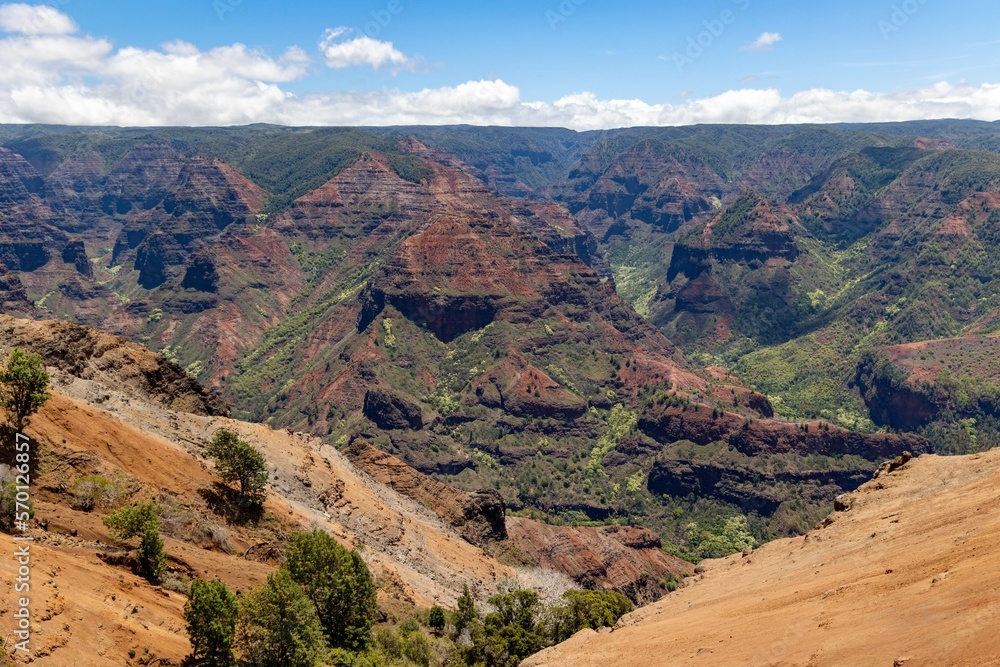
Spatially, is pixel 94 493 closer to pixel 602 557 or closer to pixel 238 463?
pixel 238 463

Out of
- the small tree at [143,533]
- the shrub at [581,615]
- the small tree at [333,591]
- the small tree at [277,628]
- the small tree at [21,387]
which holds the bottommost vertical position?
the shrub at [581,615]

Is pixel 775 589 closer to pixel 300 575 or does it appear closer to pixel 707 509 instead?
pixel 300 575

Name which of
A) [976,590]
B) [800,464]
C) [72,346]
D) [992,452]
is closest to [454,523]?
[72,346]

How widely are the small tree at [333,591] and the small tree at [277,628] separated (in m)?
7.69

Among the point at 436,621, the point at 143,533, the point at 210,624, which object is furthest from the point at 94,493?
the point at 436,621

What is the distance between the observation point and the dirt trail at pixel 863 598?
29281 millimetres

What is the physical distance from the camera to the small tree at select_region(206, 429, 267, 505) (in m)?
A: 67.1

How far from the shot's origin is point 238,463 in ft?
221

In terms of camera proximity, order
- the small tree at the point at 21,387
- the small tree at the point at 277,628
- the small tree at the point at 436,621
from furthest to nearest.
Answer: the small tree at the point at 436,621 → the small tree at the point at 21,387 → the small tree at the point at 277,628

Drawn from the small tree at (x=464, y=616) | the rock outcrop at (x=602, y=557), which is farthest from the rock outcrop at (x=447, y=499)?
the small tree at (x=464, y=616)

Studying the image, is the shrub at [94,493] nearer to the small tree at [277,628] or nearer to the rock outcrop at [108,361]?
the small tree at [277,628]

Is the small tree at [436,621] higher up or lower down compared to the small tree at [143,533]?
lower down

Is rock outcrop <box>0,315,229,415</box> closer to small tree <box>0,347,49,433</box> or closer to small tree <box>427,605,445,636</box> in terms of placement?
small tree <box>0,347,49,433</box>

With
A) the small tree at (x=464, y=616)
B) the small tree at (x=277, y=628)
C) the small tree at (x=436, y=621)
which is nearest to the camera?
the small tree at (x=277, y=628)
